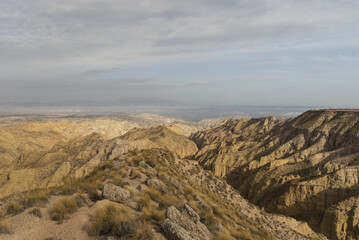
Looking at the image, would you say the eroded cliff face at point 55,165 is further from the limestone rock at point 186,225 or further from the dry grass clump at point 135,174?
the limestone rock at point 186,225

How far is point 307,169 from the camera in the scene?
43438 mm

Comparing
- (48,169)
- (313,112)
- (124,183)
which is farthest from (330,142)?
(48,169)

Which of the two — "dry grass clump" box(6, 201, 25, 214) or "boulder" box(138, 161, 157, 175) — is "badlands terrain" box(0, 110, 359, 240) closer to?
"dry grass clump" box(6, 201, 25, 214)

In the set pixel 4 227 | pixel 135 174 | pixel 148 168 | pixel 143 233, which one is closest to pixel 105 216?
pixel 143 233

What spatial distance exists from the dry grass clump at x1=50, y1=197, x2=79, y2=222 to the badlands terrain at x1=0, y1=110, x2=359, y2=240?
4 centimetres

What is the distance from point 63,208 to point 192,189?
32.9 feet

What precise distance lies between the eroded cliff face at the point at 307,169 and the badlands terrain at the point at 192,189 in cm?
16

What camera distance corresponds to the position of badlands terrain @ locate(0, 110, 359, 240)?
319 inches

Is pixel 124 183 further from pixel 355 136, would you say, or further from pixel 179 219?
pixel 355 136

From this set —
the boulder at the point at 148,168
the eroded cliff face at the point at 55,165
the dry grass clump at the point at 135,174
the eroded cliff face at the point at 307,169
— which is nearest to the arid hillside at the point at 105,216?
the dry grass clump at the point at 135,174

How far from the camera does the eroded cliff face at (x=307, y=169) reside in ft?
103

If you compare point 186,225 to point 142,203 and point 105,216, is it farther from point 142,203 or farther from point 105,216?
point 105,216

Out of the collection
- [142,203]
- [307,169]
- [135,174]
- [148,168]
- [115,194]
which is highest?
[115,194]

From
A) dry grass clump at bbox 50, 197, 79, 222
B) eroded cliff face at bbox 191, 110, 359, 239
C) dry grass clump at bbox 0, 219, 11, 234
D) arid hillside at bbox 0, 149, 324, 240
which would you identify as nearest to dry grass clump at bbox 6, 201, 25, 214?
arid hillside at bbox 0, 149, 324, 240
